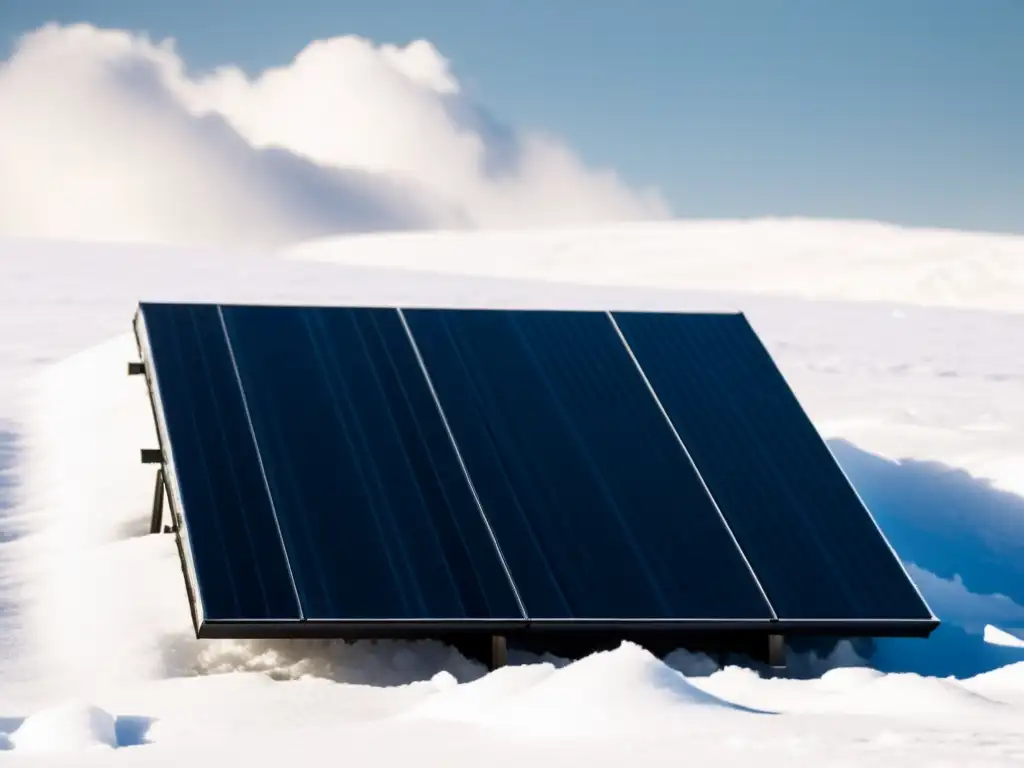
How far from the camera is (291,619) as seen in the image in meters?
9.11

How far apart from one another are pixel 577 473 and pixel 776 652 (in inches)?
72.4

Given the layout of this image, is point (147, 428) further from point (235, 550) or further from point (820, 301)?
point (820, 301)

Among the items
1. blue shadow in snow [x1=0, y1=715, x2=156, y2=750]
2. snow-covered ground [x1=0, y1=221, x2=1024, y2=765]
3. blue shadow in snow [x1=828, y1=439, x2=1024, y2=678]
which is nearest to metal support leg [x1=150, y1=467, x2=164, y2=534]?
snow-covered ground [x1=0, y1=221, x2=1024, y2=765]

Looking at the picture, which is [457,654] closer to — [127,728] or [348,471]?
[348,471]

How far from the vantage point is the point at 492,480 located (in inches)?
418

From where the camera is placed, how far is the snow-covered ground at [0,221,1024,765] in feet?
22.8

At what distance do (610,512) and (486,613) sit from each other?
1.46 metres

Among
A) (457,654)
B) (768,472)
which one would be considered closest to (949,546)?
(768,472)

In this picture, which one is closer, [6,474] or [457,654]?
[457,654]

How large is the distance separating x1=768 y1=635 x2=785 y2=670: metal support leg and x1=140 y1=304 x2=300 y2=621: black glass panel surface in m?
3.14

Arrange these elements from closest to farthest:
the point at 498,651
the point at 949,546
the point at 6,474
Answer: the point at 498,651, the point at 949,546, the point at 6,474

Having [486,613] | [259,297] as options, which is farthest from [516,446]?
[259,297]

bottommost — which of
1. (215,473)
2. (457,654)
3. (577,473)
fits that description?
(457,654)

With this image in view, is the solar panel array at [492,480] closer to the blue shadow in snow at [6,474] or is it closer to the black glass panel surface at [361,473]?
the black glass panel surface at [361,473]
